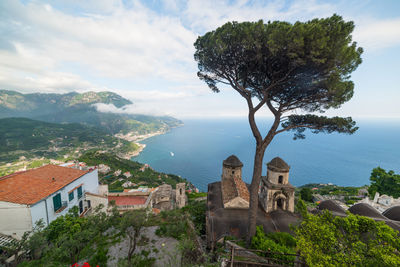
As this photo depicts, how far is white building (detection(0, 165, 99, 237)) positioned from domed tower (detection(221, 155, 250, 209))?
1368 centimetres

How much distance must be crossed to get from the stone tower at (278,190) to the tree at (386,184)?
25912 mm

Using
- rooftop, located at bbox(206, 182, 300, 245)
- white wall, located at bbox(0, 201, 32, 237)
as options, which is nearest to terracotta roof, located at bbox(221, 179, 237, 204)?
rooftop, located at bbox(206, 182, 300, 245)

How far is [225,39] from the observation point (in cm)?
834

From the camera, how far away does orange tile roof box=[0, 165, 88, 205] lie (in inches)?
393

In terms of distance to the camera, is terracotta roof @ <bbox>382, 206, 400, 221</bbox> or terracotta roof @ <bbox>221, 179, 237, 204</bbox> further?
terracotta roof @ <bbox>221, 179, 237, 204</bbox>

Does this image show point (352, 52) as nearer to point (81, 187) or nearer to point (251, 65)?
point (251, 65)

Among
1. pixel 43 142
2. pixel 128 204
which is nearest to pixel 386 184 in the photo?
pixel 128 204

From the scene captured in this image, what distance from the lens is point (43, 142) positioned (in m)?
101

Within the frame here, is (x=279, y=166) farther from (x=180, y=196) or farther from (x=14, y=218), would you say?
(x=14, y=218)

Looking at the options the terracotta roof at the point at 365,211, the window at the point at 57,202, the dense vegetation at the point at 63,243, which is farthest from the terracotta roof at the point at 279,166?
the window at the point at 57,202

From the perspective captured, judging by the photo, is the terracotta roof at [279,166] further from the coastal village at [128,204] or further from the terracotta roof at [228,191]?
the terracotta roof at [228,191]

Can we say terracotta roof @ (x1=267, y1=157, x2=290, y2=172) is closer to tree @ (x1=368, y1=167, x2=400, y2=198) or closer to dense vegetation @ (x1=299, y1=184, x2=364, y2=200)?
tree @ (x1=368, y1=167, x2=400, y2=198)

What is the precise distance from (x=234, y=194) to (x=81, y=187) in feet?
49.2

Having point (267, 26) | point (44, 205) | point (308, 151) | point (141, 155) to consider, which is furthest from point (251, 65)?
point (308, 151)
